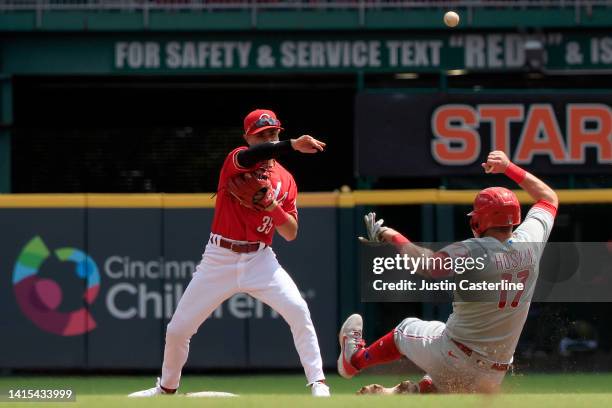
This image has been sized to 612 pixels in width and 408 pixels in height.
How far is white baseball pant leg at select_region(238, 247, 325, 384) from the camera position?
721 centimetres

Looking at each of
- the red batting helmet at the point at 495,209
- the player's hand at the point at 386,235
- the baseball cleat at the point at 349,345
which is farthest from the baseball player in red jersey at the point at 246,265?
the red batting helmet at the point at 495,209

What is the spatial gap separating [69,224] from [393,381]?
9.86ft

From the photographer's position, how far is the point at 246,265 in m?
7.33

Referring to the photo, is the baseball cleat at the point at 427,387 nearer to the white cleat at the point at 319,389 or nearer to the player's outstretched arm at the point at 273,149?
the white cleat at the point at 319,389

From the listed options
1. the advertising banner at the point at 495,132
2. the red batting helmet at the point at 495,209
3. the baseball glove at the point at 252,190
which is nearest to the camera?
the red batting helmet at the point at 495,209

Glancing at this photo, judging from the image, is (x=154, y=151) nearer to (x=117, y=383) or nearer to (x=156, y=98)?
(x=156, y=98)

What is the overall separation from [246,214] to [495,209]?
169cm

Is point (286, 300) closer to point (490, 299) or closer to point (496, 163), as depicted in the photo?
point (490, 299)

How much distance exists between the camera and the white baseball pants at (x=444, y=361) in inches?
256

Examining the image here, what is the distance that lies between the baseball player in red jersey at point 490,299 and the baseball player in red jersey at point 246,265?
69cm

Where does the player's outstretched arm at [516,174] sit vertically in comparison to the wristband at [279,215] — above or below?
above

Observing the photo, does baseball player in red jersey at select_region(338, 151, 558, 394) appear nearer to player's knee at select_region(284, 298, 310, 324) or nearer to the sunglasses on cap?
player's knee at select_region(284, 298, 310, 324)

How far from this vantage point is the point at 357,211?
35.4 feet

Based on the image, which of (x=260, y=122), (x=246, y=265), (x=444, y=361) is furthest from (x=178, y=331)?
(x=444, y=361)
